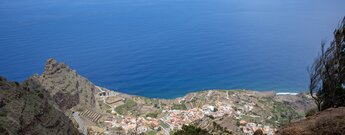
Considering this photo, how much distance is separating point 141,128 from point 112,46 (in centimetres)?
4707

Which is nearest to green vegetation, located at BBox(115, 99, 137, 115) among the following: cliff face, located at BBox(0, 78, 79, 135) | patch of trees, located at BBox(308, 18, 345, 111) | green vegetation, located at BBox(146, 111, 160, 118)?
green vegetation, located at BBox(146, 111, 160, 118)

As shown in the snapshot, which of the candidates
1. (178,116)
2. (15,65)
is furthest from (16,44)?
(178,116)

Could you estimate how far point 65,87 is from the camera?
30000 mm

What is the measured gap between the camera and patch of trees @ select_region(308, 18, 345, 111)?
1193 cm

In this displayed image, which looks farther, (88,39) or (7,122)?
(88,39)

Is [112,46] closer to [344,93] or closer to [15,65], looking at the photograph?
[15,65]

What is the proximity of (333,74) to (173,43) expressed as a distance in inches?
2514

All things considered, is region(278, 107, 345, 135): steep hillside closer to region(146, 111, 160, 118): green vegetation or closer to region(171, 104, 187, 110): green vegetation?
region(146, 111, 160, 118): green vegetation

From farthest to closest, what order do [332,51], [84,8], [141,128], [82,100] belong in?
[84,8] < [82,100] < [141,128] < [332,51]

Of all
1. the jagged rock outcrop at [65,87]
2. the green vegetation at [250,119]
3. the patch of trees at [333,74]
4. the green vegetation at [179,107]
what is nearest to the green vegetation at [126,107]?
the jagged rock outcrop at [65,87]

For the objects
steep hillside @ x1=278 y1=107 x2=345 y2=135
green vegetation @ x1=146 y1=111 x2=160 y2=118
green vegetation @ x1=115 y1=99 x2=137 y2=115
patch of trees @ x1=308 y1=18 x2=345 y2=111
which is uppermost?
green vegetation @ x1=115 y1=99 x2=137 y2=115

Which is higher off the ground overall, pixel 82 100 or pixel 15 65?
pixel 15 65

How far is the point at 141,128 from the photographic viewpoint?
89.5 ft

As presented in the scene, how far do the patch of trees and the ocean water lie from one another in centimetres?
3561
